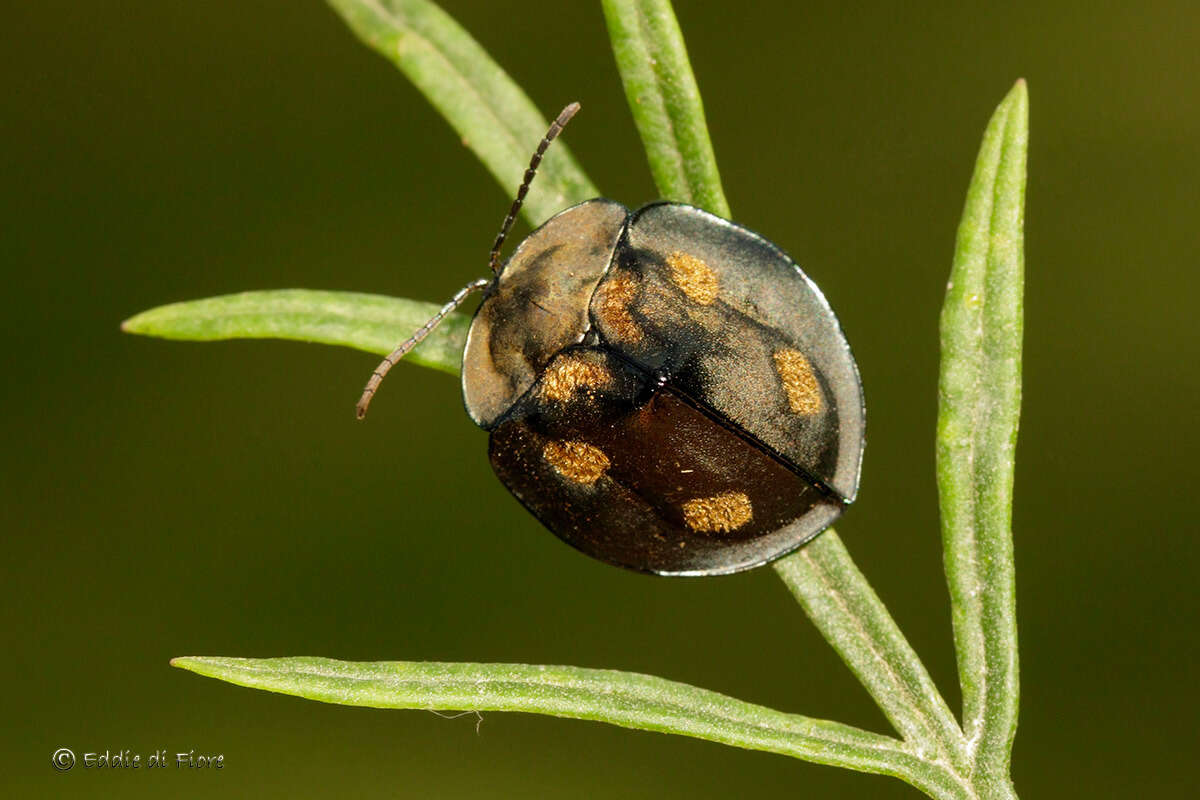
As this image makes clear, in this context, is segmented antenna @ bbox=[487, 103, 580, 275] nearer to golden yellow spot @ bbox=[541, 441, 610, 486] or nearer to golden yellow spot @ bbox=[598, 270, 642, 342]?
golden yellow spot @ bbox=[598, 270, 642, 342]

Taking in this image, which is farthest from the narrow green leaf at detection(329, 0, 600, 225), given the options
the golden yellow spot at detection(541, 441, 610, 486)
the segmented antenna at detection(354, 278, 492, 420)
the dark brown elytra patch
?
the golden yellow spot at detection(541, 441, 610, 486)

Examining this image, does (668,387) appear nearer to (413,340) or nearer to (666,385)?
(666,385)

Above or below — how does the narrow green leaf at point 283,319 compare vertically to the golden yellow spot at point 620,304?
above

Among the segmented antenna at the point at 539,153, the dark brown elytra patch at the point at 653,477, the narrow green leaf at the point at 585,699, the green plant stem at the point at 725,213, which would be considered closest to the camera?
the narrow green leaf at the point at 585,699

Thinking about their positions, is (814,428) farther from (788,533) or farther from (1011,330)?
(1011,330)

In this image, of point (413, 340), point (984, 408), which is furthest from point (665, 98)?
point (984, 408)

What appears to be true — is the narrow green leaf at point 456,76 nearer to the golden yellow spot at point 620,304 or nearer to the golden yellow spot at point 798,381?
the golden yellow spot at point 620,304

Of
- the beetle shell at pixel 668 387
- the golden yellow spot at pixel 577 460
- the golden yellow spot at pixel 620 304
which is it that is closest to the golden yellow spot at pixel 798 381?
the beetle shell at pixel 668 387
